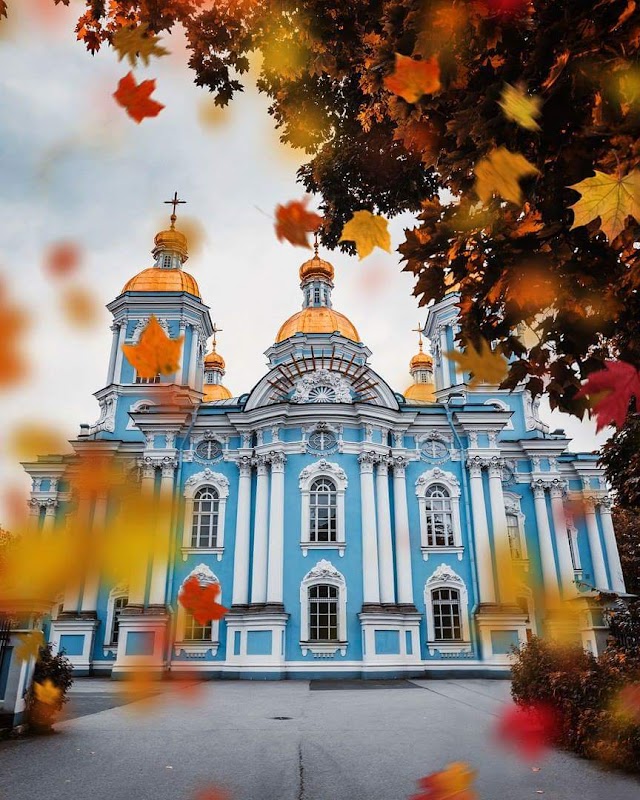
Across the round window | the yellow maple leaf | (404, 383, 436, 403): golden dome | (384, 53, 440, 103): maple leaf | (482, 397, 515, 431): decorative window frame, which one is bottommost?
the yellow maple leaf

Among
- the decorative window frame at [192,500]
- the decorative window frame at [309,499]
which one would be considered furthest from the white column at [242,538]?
the decorative window frame at [309,499]

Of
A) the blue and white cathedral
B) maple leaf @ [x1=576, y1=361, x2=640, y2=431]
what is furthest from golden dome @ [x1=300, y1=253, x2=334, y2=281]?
maple leaf @ [x1=576, y1=361, x2=640, y2=431]

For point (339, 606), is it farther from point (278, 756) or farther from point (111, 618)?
point (278, 756)

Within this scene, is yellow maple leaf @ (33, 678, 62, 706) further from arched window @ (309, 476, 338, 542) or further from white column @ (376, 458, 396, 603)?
white column @ (376, 458, 396, 603)

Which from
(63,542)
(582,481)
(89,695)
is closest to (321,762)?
(63,542)

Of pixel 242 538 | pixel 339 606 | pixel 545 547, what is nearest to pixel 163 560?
pixel 242 538

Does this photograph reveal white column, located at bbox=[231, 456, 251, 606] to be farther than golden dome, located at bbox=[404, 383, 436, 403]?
No

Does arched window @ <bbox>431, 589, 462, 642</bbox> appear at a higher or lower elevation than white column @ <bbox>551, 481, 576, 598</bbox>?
lower

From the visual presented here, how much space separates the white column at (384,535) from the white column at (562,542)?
722 cm

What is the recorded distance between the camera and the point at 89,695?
1397cm

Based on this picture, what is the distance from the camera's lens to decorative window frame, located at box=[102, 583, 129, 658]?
862 inches

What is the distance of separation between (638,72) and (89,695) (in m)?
15.4

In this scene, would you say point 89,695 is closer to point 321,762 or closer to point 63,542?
point 321,762

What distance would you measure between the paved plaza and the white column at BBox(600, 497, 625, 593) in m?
17.0
